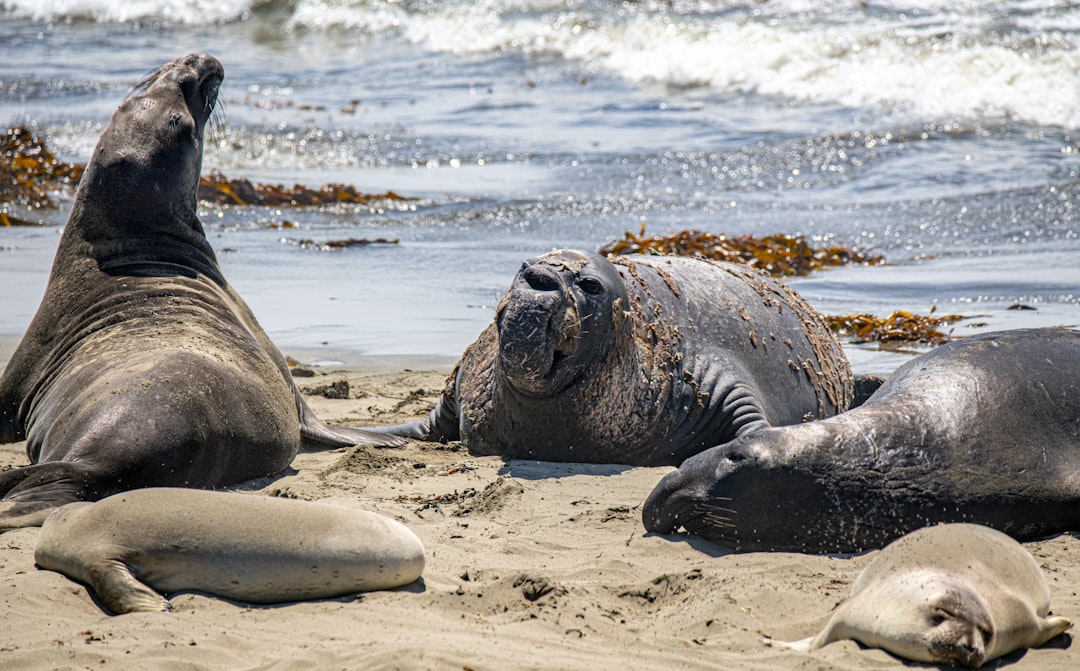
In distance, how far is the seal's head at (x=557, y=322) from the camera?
545 centimetres

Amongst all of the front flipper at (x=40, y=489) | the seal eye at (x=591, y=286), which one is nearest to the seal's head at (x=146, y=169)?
the front flipper at (x=40, y=489)

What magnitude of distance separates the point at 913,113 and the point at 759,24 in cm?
520

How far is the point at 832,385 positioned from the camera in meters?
6.55

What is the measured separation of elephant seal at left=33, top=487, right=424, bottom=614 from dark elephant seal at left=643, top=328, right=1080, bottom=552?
1.13 meters

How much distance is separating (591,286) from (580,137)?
12.1 meters

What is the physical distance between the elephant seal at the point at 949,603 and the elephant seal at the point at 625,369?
7.06 ft

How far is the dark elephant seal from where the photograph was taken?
4.30 m

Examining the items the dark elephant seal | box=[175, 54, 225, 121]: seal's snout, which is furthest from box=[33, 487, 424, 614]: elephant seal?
box=[175, 54, 225, 121]: seal's snout

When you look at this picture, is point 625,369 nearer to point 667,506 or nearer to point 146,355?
point 667,506

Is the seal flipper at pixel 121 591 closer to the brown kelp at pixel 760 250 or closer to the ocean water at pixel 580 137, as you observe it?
the ocean water at pixel 580 137

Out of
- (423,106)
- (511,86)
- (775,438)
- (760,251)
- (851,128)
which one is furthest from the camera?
(511,86)

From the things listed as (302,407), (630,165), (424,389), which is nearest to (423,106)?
(630,165)

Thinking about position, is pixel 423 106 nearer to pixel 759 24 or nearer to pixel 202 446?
pixel 759 24

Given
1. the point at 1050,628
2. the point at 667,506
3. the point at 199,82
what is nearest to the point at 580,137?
the point at 199,82
